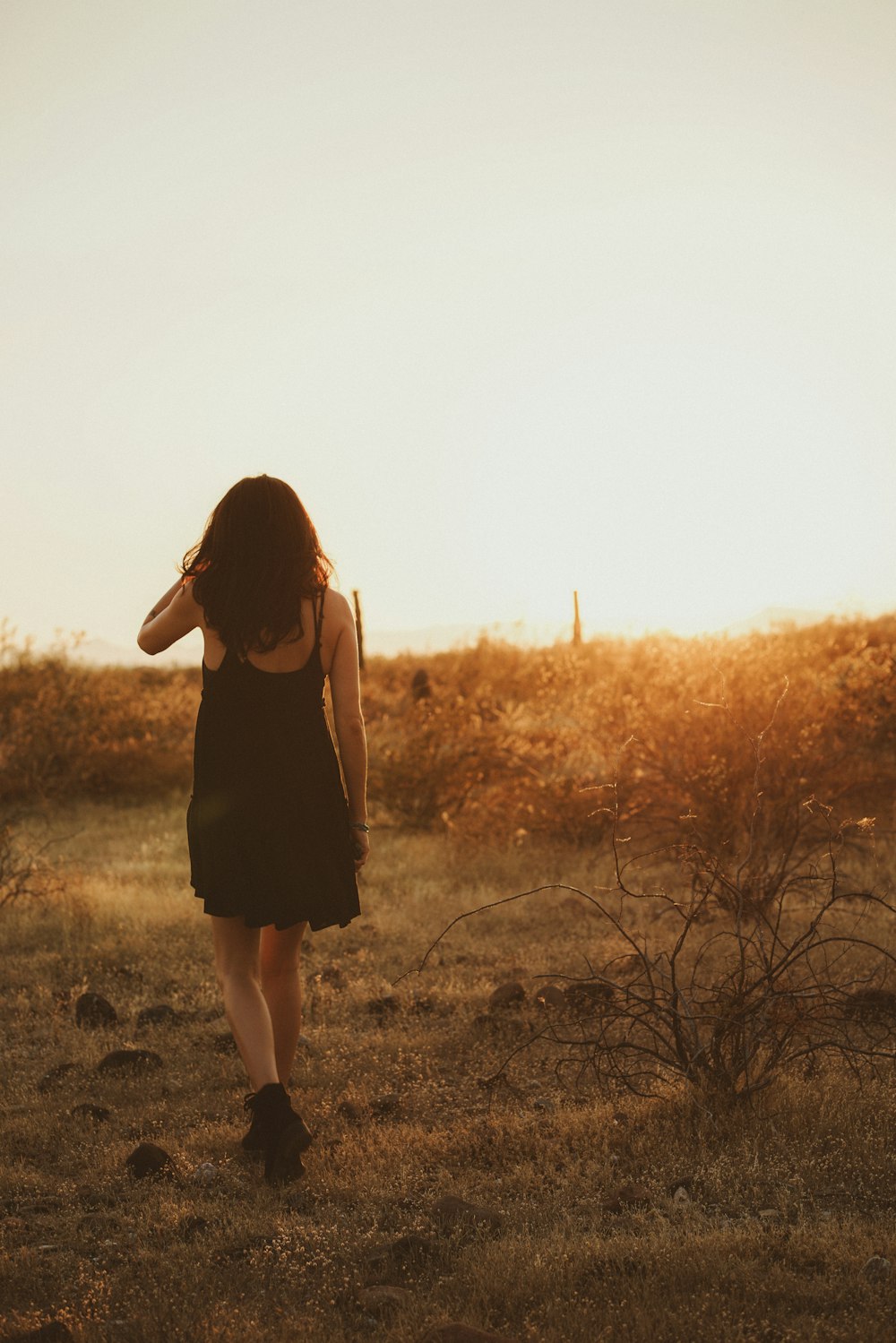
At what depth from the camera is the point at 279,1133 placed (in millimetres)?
3016

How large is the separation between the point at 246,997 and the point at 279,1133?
372 millimetres

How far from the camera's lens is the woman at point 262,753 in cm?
307

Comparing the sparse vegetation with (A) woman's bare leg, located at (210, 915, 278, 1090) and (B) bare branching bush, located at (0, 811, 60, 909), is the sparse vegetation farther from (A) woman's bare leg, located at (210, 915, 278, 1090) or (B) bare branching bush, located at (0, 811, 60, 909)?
(A) woman's bare leg, located at (210, 915, 278, 1090)

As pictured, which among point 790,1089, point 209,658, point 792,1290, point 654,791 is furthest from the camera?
point 654,791

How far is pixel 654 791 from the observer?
288 inches

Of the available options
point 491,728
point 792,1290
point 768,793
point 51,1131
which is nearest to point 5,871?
point 51,1131

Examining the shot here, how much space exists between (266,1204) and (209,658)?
1.46 metres

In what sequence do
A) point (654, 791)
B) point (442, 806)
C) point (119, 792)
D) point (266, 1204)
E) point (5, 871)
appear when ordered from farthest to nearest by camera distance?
point (119, 792) → point (442, 806) → point (654, 791) → point (5, 871) → point (266, 1204)

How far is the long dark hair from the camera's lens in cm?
306

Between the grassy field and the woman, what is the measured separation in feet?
1.17

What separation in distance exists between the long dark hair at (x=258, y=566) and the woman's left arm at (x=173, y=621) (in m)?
0.06

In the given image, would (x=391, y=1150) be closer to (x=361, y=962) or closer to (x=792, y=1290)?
(x=792, y=1290)

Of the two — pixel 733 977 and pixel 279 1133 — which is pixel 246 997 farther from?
pixel 733 977

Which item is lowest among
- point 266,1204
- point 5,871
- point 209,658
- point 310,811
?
point 266,1204
